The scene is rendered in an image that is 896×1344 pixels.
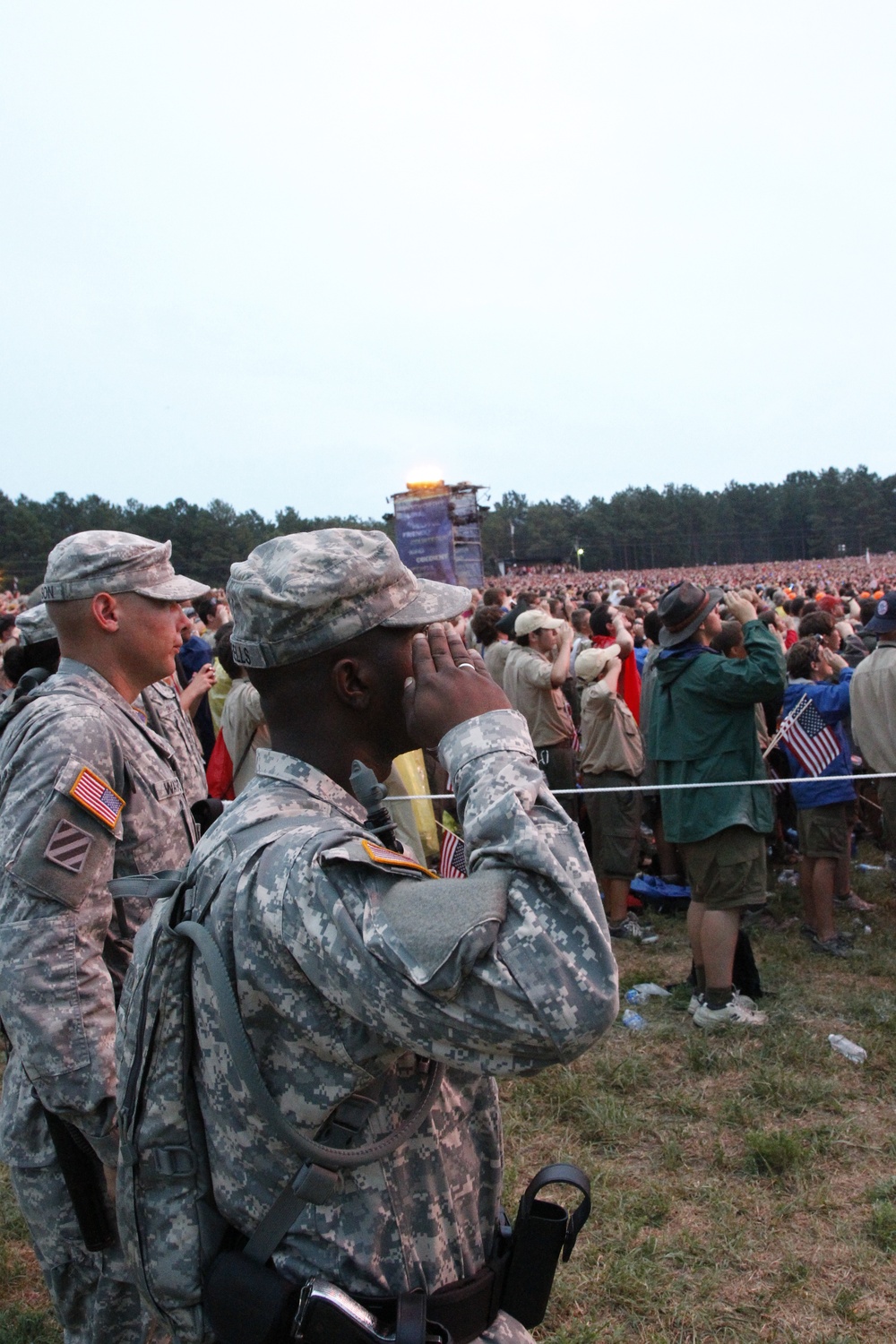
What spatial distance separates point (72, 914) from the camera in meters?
2.19

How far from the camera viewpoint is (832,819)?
682 cm

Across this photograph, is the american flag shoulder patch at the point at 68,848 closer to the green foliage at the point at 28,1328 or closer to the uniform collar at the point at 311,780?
the uniform collar at the point at 311,780

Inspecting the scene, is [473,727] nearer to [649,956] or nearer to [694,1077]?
[694,1077]

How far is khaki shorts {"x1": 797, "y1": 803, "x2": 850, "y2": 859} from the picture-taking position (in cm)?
681

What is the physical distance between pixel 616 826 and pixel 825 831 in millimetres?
1495

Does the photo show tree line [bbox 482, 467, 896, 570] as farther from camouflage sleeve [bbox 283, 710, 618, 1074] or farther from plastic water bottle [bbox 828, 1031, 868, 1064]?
camouflage sleeve [bbox 283, 710, 618, 1074]

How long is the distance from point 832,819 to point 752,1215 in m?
3.39

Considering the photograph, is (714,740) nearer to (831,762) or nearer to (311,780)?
(831,762)

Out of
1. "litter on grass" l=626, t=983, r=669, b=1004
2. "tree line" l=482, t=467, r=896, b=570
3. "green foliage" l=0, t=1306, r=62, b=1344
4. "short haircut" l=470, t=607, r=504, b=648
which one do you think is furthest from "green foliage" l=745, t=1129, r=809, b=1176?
"tree line" l=482, t=467, r=896, b=570

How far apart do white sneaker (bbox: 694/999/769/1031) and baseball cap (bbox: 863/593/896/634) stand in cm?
265

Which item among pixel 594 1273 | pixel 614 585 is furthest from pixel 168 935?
pixel 614 585

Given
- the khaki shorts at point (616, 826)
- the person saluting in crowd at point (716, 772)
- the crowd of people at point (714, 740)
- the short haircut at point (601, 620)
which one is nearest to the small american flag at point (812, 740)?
the crowd of people at point (714, 740)

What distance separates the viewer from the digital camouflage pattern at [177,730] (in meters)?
2.80

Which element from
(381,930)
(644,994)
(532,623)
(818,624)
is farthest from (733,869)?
(381,930)
